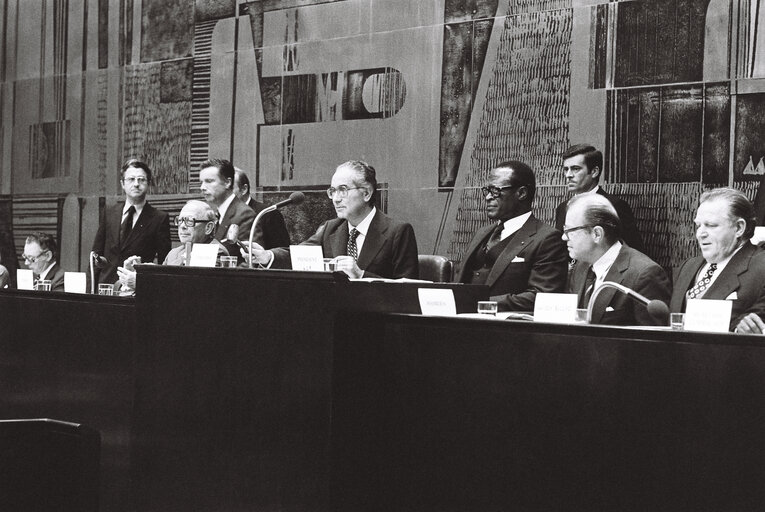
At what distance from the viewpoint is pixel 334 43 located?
253 inches

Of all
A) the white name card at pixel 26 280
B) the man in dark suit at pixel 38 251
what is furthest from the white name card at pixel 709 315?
the man in dark suit at pixel 38 251

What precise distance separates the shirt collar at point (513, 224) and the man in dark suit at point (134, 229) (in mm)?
2114

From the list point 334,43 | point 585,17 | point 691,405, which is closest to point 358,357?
point 691,405

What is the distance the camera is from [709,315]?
2529 mm

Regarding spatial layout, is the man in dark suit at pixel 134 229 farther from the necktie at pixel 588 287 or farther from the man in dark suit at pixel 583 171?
the necktie at pixel 588 287

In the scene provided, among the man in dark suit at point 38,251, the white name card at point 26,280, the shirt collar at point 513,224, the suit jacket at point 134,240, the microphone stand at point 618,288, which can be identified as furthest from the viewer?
the man in dark suit at point 38,251

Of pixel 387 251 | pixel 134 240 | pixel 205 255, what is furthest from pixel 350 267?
pixel 134 240

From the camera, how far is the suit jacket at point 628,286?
11.8ft

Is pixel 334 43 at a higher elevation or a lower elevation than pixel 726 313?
higher

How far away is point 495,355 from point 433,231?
125 inches

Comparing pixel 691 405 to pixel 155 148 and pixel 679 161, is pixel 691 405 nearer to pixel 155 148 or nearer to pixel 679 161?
pixel 679 161

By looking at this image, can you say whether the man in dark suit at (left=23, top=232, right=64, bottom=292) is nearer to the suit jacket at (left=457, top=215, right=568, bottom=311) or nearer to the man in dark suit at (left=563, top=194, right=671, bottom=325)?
the suit jacket at (left=457, top=215, right=568, bottom=311)

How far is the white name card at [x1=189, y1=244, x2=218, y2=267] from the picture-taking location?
139 inches

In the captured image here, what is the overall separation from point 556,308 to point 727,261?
999 millimetres
